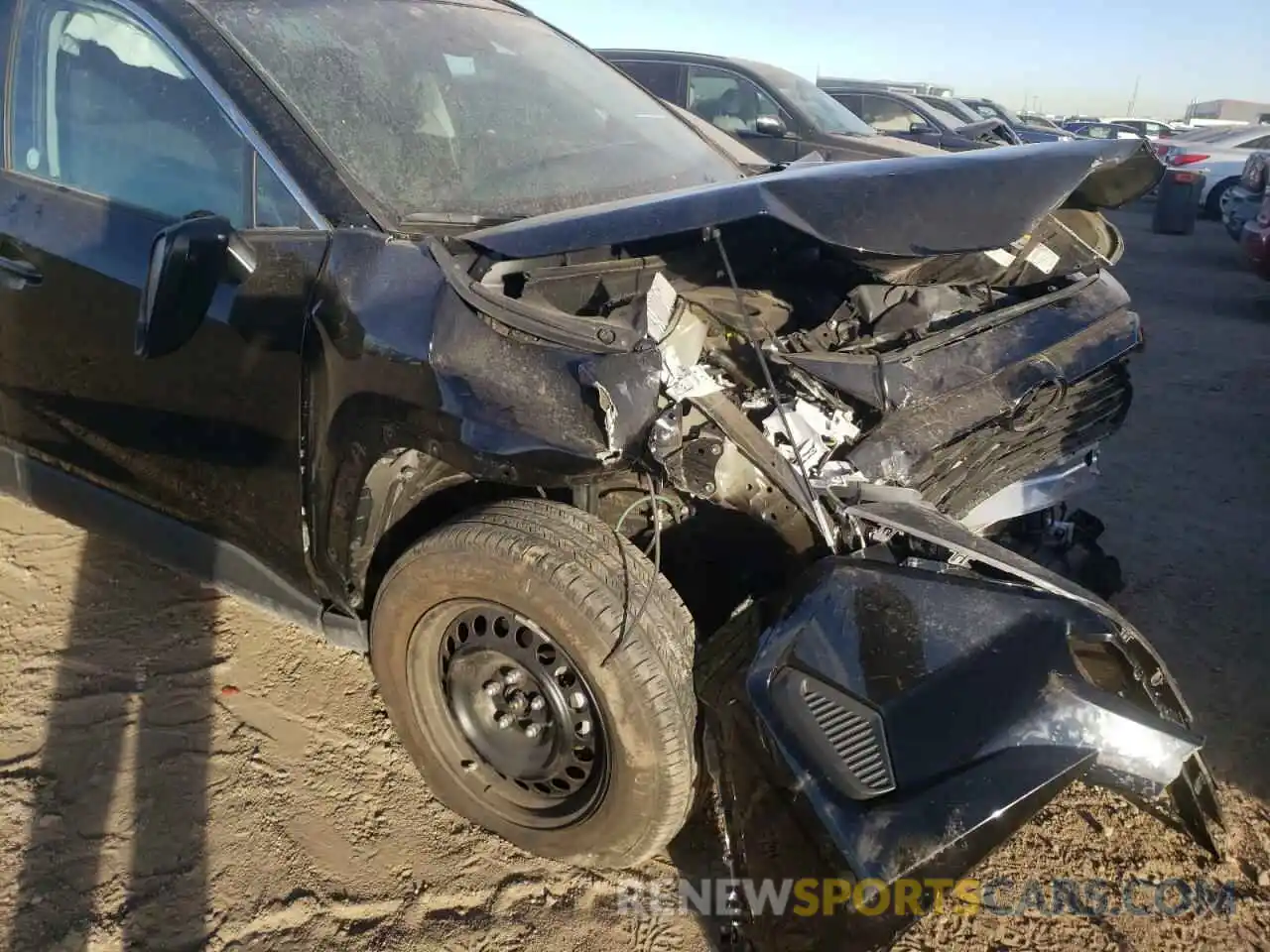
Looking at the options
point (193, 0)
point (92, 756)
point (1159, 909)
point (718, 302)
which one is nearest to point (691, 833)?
point (1159, 909)

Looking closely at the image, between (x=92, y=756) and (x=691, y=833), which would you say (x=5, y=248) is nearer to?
(x=92, y=756)

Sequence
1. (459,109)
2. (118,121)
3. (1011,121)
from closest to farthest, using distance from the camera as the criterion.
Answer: (118,121) → (459,109) → (1011,121)

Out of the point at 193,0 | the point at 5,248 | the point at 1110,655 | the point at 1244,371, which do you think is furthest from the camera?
the point at 1244,371

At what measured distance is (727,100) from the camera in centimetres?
836

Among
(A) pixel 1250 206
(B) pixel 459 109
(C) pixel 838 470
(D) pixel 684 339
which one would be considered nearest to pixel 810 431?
(C) pixel 838 470

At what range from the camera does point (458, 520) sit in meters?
2.25

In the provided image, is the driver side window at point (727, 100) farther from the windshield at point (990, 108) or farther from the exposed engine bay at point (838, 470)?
the windshield at point (990, 108)

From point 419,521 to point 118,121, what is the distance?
1.43 m

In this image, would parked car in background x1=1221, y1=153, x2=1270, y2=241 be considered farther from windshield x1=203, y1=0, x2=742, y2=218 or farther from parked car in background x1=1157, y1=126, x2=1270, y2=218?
windshield x1=203, y1=0, x2=742, y2=218

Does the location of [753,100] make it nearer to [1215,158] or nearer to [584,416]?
[584,416]

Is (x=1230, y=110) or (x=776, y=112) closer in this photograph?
(x=776, y=112)

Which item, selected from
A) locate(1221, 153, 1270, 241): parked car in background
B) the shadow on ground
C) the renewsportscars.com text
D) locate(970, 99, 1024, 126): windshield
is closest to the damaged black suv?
the renewsportscars.com text

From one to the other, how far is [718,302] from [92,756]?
208 cm

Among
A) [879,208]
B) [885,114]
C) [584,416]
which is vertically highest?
[879,208]
